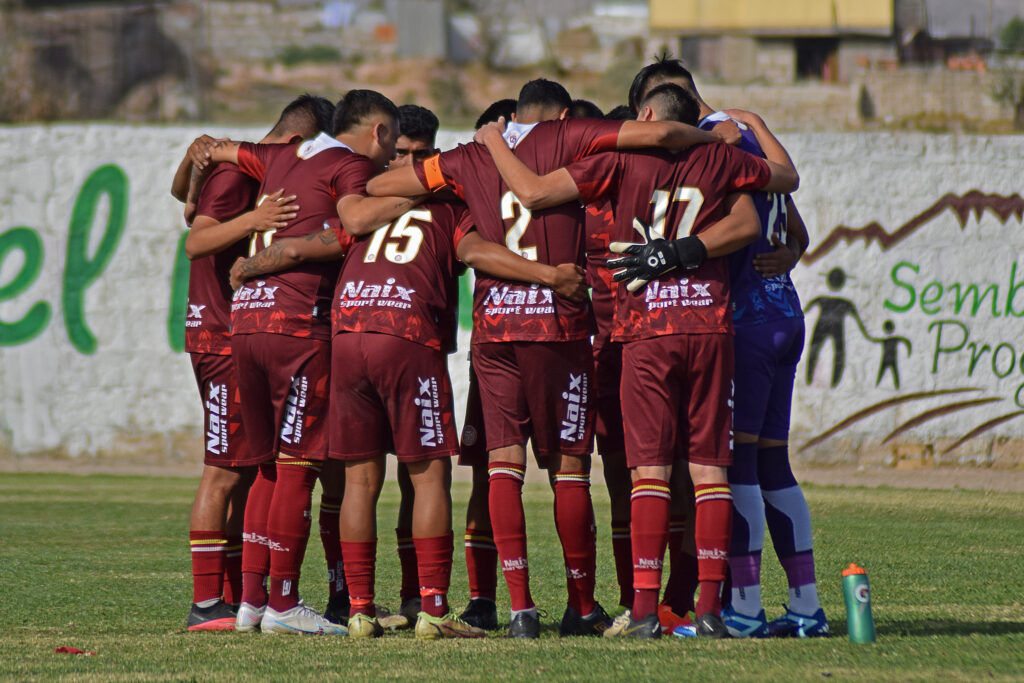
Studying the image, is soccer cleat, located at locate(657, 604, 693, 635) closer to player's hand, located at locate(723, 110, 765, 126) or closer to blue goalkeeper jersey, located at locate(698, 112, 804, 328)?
blue goalkeeper jersey, located at locate(698, 112, 804, 328)

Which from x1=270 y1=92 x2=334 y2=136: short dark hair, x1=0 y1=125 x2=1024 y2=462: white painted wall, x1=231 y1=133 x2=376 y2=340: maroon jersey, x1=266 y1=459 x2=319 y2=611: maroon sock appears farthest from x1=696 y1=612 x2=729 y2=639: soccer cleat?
x1=0 y1=125 x2=1024 y2=462: white painted wall

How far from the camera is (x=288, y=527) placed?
524 centimetres

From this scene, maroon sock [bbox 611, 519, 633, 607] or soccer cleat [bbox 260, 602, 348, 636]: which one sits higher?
maroon sock [bbox 611, 519, 633, 607]

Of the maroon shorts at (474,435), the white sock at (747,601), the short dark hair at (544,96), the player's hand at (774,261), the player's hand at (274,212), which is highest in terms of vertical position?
the short dark hair at (544,96)

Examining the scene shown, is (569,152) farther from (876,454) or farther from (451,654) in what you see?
(876,454)

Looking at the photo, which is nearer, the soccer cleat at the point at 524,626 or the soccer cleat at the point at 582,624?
the soccer cleat at the point at 524,626

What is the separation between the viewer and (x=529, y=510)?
10703mm

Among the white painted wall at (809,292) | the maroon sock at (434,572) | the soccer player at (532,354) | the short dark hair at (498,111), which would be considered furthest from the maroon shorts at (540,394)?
the white painted wall at (809,292)

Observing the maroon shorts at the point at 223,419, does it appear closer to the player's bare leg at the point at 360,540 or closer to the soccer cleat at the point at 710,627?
the player's bare leg at the point at 360,540

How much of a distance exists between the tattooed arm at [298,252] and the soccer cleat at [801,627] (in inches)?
94.0

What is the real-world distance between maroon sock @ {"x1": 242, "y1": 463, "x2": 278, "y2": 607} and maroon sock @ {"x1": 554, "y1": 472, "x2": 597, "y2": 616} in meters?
1.27

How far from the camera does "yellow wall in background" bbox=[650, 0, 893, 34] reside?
40.2 metres

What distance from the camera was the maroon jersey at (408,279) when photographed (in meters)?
5.12

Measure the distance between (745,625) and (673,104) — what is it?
6.88 feet
